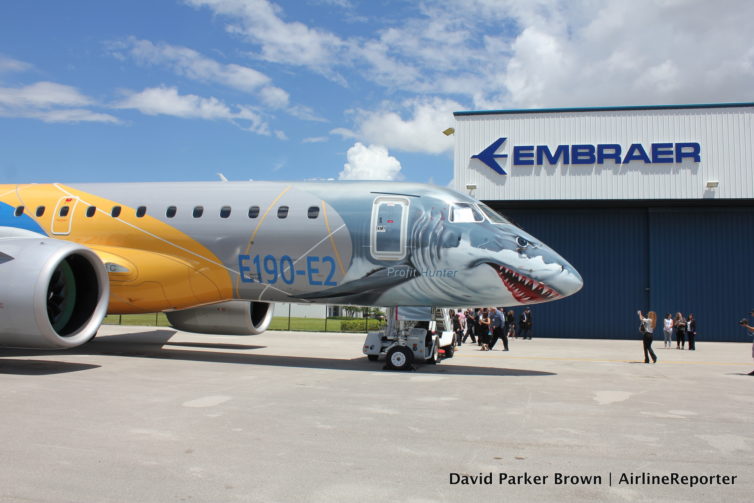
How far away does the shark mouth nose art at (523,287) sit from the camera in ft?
40.5

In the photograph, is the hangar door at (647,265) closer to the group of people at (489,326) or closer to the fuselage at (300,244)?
the group of people at (489,326)

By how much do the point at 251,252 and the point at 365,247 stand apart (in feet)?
8.87

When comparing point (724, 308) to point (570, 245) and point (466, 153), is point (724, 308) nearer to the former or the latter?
point (570, 245)

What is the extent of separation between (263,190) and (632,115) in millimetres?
21001

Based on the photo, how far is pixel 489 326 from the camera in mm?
21266

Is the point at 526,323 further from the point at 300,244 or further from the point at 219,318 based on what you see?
the point at 300,244

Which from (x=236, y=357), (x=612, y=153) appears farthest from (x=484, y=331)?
(x=612, y=153)

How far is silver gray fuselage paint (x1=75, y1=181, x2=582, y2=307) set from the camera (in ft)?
41.1

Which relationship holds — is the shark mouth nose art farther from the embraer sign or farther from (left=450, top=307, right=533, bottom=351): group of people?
the embraer sign

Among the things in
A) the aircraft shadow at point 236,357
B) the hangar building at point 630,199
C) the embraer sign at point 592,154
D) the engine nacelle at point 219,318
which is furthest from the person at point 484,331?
the embraer sign at point 592,154

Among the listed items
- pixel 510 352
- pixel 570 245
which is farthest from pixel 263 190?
pixel 570 245

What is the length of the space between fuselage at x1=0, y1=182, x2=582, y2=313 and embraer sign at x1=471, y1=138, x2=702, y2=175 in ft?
54.6

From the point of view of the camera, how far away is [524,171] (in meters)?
29.0

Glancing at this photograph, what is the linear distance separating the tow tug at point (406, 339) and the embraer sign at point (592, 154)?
16.3 meters
